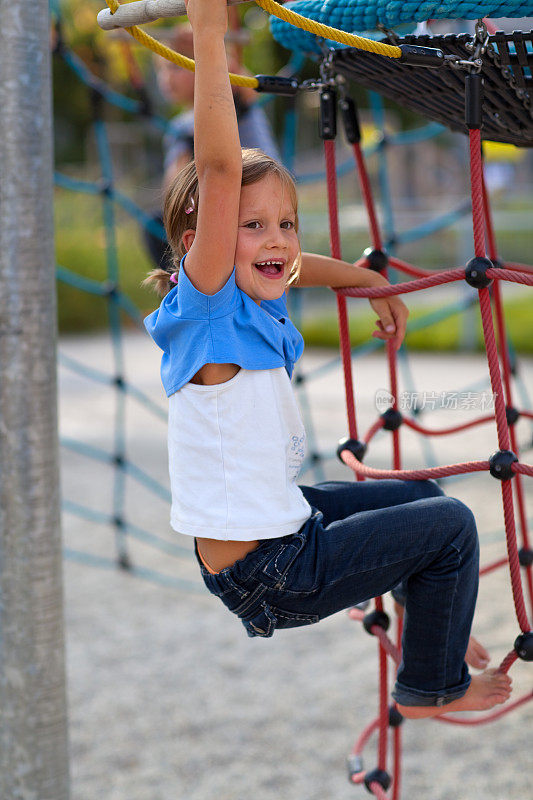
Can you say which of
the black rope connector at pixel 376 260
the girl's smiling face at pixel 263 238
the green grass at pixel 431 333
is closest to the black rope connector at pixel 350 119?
the black rope connector at pixel 376 260

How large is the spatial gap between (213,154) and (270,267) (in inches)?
6.4

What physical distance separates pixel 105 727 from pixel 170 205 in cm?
135

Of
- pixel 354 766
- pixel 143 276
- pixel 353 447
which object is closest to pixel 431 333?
pixel 143 276

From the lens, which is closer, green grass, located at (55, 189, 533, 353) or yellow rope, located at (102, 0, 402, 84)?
yellow rope, located at (102, 0, 402, 84)

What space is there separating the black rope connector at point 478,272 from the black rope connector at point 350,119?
0.40 meters

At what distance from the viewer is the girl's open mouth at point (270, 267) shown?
3.79 ft

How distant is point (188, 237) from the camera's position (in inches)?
46.2

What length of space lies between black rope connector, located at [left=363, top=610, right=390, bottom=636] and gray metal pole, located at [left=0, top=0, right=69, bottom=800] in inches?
18.1

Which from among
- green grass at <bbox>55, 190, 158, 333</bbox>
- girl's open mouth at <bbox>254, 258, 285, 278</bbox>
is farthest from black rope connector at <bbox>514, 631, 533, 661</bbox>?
green grass at <bbox>55, 190, 158, 333</bbox>

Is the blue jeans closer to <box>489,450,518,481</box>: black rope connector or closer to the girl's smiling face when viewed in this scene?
<box>489,450,518,481</box>: black rope connector

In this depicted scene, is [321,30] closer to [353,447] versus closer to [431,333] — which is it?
[353,447]

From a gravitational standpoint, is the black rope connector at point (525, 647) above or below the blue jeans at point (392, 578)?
below

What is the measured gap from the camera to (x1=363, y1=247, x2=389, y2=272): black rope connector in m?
1.56

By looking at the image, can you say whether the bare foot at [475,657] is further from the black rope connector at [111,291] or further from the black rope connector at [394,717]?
the black rope connector at [111,291]
